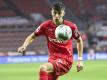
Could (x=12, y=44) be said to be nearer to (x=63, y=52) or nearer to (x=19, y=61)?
(x=19, y=61)

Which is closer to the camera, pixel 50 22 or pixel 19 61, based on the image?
pixel 50 22

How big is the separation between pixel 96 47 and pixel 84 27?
2274 mm

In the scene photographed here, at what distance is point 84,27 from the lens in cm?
3706

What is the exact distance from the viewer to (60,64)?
319 inches

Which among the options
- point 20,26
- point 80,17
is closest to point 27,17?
point 20,26

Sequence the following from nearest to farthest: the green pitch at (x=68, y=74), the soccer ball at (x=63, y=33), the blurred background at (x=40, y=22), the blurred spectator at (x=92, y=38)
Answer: the soccer ball at (x=63, y=33) < the green pitch at (x=68, y=74) < the blurred background at (x=40, y=22) < the blurred spectator at (x=92, y=38)

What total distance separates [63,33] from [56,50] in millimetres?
441

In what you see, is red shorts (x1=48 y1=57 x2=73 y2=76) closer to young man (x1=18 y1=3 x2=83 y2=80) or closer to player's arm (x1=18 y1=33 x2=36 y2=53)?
young man (x1=18 y1=3 x2=83 y2=80)

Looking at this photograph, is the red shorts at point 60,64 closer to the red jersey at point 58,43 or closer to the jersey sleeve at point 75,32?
the red jersey at point 58,43

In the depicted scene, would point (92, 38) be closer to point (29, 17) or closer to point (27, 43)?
point (29, 17)

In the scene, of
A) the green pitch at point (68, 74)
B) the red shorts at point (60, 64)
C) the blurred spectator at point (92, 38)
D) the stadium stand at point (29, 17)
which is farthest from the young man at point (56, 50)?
the blurred spectator at point (92, 38)

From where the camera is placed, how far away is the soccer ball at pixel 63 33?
315 inches

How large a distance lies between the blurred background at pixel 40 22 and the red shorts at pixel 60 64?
2483cm

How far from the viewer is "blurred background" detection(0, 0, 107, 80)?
34619mm
